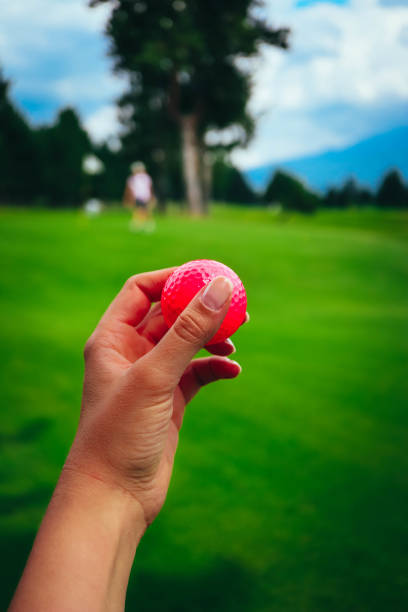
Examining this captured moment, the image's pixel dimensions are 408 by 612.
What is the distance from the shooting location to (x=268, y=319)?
364 inches

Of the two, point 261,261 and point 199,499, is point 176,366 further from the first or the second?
point 261,261

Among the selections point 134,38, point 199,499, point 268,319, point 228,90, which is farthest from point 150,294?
point 228,90

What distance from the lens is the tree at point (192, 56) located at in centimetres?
2686

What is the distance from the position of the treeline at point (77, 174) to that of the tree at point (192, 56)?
5.18m

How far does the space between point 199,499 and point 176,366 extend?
1.69 meters

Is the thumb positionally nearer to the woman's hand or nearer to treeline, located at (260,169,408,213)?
the woman's hand

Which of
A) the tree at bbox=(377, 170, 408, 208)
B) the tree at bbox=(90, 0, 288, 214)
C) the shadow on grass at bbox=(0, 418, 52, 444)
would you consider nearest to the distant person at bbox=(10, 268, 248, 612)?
the shadow on grass at bbox=(0, 418, 52, 444)

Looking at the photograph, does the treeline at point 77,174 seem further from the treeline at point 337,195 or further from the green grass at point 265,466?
the green grass at point 265,466

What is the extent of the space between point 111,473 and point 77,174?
56497mm

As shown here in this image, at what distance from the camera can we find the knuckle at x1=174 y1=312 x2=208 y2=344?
68.9 inches

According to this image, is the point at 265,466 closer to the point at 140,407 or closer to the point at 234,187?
the point at 140,407

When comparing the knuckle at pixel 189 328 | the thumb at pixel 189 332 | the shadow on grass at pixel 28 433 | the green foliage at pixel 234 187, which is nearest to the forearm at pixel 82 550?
the thumb at pixel 189 332

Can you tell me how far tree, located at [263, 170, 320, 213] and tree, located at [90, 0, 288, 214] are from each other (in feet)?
23.0

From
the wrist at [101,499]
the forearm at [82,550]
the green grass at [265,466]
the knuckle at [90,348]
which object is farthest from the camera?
the green grass at [265,466]
